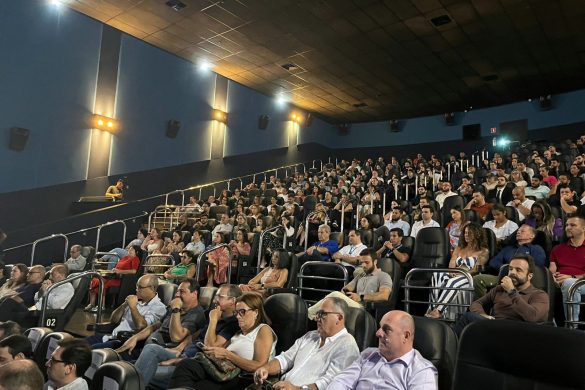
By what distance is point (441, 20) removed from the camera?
7.88 metres

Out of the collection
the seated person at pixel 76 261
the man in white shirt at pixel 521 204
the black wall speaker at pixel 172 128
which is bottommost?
the seated person at pixel 76 261

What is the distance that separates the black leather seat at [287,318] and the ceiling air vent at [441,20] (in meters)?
6.78

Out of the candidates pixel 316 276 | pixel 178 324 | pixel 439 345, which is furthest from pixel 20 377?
pixel 316 276

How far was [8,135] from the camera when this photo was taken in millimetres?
7594

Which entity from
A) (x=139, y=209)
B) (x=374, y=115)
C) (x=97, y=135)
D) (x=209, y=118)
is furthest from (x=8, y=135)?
(x=374, y=115)

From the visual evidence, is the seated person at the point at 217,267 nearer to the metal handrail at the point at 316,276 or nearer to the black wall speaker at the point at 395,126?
the metal handrail at the point at 316,276

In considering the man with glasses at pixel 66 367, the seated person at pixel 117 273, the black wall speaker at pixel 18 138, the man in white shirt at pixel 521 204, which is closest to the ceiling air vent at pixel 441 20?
the man in white shirt at pixel 521 204

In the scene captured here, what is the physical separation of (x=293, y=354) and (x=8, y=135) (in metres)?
7.39

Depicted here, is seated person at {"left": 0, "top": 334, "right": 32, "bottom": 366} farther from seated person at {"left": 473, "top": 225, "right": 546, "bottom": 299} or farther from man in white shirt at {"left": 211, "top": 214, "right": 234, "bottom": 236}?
man in white shirt at {"left": 211, "top": 214, "right": 234, "bottom": 236}

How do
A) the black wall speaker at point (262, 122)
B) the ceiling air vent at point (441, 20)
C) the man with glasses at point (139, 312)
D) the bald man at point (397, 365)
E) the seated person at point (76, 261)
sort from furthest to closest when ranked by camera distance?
the black wall speaker at point (262, 122), the ceiling air vent at point (441, 20), the seated person at point (76, 261), the man with glasses at point (139, 312), the bald man at point (397, 365)

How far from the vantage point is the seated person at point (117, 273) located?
5.70m

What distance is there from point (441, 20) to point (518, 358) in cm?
767

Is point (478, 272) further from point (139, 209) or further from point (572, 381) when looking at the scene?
point (139, 209)

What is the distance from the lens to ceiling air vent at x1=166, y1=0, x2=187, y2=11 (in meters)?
7.80
